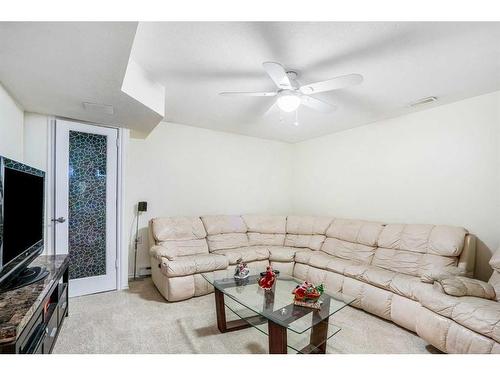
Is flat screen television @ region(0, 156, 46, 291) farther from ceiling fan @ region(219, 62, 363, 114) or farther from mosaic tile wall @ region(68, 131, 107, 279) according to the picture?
ceiling fan @ region(219, 62, 363, 114)

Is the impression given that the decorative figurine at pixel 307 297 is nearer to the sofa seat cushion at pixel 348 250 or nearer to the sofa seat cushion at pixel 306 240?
the sofa seat cushion at pixel 348 250

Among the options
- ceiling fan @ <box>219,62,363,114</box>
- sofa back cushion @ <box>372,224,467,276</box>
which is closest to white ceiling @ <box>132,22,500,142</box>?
ceiling fan @ <box>219,62,363,114</box>

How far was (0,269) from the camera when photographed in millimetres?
1428

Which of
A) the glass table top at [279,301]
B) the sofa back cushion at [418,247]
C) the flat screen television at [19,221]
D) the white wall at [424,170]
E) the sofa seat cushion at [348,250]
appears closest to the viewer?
the flat screen television at [19,221]

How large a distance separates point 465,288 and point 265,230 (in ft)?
8.94

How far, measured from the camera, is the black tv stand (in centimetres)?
166

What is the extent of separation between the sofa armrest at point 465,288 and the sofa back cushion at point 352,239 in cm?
115

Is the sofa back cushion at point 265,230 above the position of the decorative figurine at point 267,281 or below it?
above

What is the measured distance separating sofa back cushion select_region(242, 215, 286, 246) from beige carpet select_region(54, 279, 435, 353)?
59.6 inches

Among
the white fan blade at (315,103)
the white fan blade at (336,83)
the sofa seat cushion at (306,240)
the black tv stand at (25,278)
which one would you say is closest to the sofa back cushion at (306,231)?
the sofa seat cushion at (306,240)

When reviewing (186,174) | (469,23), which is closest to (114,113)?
(186,174)

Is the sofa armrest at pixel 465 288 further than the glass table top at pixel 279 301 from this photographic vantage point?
Yes

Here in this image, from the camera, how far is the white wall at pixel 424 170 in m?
2.74

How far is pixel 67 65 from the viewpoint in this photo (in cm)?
179
